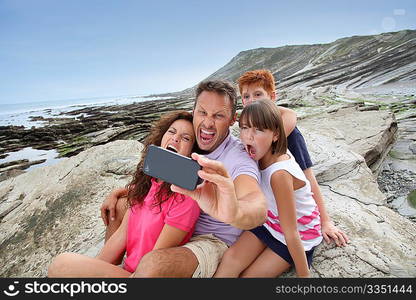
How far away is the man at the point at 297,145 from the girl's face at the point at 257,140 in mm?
871

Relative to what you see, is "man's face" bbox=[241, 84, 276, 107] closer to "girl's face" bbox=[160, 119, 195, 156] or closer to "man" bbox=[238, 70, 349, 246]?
"man" bbox=[238, 70, 349, 246]

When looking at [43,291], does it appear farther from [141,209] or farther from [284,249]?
[284,249]

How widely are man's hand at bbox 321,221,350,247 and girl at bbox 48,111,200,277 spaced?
185cm

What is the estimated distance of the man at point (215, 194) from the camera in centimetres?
183

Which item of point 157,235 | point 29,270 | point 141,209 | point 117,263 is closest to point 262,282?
point 157,235

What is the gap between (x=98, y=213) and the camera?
4.91 m

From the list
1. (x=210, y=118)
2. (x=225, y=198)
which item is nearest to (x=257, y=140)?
(x=210, y=118)

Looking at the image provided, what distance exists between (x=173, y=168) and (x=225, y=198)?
445mm

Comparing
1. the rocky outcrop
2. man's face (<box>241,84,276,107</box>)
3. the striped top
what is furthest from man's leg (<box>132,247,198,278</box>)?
man's face (<box>241,84,276,107</box>)

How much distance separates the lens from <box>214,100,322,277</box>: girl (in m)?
2.38

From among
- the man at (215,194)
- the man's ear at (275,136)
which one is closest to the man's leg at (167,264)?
the man at (215,194)

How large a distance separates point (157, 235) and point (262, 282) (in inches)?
43.6

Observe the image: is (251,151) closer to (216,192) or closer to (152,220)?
(216,192)

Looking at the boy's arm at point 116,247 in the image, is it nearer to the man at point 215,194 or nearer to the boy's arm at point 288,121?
the man at point 215,194
